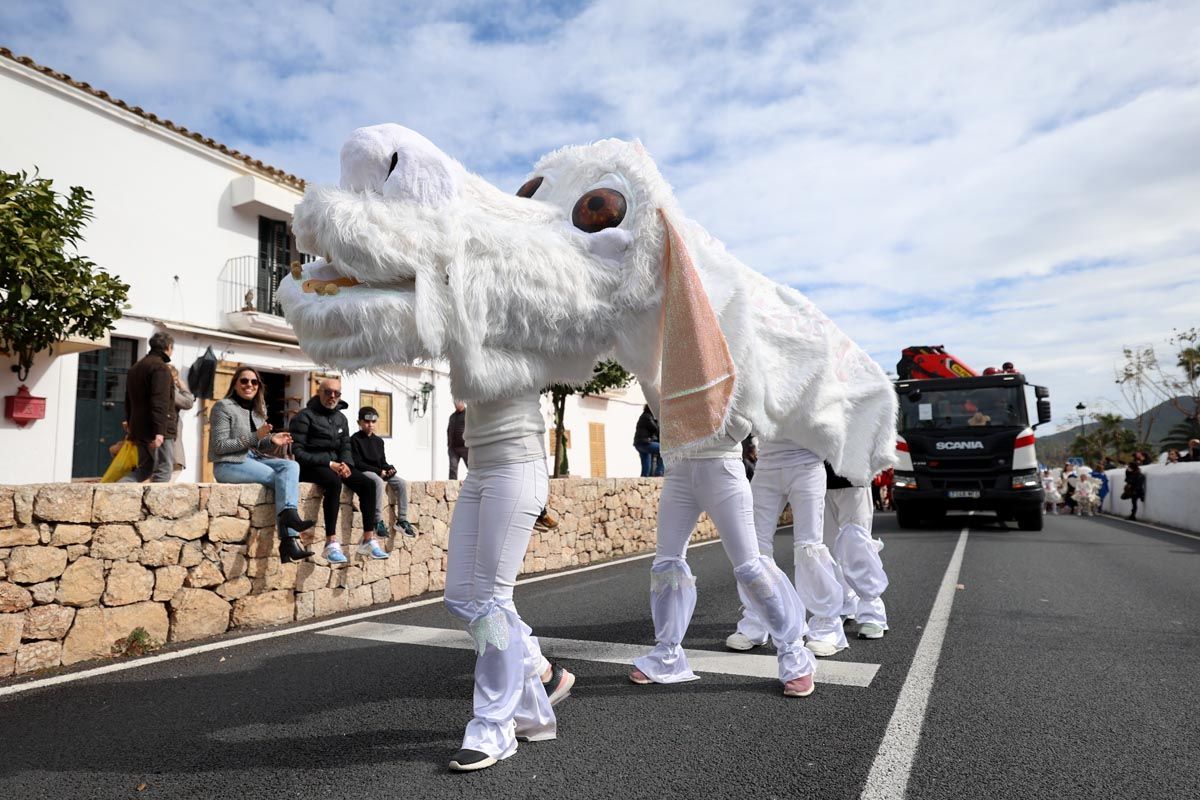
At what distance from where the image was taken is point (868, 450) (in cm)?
403

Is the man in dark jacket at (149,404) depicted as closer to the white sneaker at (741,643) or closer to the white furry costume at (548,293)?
the white furry costume at (548,293)

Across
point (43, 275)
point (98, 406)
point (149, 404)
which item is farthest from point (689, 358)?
point (98, 406)

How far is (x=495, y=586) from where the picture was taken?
2.50 metres

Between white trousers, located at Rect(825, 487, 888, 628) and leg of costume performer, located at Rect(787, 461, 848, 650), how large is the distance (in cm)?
47

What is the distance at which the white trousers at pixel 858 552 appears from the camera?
14.2 ft

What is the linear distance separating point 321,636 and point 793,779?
10.9 ft

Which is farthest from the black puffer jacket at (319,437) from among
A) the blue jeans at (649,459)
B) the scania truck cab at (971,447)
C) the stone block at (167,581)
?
the scania truck cab at (971,447)

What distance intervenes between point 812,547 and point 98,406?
12182 mm

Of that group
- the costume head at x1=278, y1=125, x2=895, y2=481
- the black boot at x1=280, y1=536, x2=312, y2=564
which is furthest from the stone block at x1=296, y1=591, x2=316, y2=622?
the costume head at x1=278, y1=125, x2=895, y2=481

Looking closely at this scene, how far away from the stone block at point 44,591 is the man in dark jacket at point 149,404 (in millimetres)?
2326

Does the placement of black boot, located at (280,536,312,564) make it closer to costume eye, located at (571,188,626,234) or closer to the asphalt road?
the asphalt road

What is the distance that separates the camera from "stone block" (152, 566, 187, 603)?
4.36 m

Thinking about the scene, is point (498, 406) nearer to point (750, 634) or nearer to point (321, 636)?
point (750, 634)

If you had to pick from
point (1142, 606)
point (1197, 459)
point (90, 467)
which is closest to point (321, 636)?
point (1142, 606)
